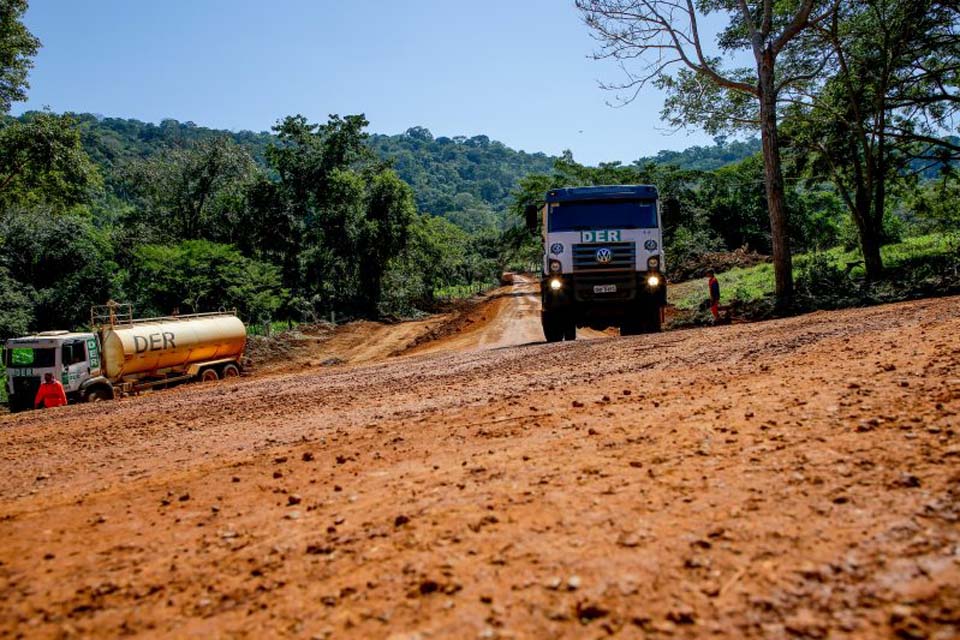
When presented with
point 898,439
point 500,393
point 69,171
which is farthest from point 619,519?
point 69,171

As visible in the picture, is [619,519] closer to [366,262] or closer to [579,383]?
[579,383]


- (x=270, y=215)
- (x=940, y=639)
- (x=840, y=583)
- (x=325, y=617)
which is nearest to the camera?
(x=940, y=639)

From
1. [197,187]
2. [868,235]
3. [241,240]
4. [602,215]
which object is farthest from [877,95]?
[197,187]

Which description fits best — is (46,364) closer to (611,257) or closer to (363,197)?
(611,257)

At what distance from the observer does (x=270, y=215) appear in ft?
133

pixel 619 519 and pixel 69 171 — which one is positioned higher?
pixel 69 171

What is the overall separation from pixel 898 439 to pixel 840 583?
1.76m

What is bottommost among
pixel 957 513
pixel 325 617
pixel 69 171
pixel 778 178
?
pixel 325 617

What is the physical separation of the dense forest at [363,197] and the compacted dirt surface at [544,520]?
10293 millimetres

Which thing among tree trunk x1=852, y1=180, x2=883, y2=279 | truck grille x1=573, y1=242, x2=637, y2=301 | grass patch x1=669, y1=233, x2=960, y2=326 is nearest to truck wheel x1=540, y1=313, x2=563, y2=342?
truck grille x1=573, y1=242, x2=637, y2=301

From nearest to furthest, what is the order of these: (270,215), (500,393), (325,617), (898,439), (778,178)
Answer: (325,617) < (898,439) < (500,393) < (778,178) < (270,215)

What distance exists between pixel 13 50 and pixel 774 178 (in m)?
26.8

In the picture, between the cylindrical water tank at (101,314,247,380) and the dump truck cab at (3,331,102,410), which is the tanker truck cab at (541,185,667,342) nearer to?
the cylindrical water tank at (101,314,247,380)

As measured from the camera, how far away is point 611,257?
13648 millimetres
